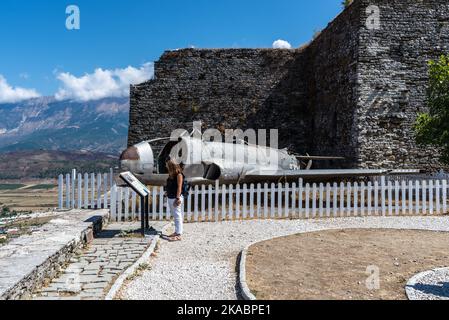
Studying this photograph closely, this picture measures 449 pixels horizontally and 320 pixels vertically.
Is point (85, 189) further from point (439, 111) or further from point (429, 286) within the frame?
point (439, 111)

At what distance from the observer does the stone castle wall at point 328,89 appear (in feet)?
53.0

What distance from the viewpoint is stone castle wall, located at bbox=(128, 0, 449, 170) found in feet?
53.0

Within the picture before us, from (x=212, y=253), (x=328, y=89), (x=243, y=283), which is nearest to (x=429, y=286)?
(x=243, y=283)

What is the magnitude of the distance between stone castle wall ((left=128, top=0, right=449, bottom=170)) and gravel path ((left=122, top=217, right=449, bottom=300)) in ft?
20.1

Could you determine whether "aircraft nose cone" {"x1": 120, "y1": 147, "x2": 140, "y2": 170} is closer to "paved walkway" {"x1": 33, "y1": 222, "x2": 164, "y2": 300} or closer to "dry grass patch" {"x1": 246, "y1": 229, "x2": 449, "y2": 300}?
"paved walkway" {"x1": 33, "y1": 222, "x2": 164, "y2": 300}

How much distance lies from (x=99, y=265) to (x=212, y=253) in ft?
6.81

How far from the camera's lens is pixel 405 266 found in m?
6.25

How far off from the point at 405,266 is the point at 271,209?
520cm

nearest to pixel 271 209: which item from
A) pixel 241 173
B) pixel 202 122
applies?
pixel 241 173

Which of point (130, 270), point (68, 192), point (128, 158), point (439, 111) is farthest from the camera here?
point (439, 111)

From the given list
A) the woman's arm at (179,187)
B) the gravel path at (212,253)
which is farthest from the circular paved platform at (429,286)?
the woman's arm at (179,187)

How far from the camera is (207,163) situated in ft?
38.8

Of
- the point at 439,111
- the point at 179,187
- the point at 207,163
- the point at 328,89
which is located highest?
the point at 328,89

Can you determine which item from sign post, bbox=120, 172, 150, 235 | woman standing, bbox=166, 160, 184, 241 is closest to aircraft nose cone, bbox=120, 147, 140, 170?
sign post, bbox=120, 172, 150, 235
